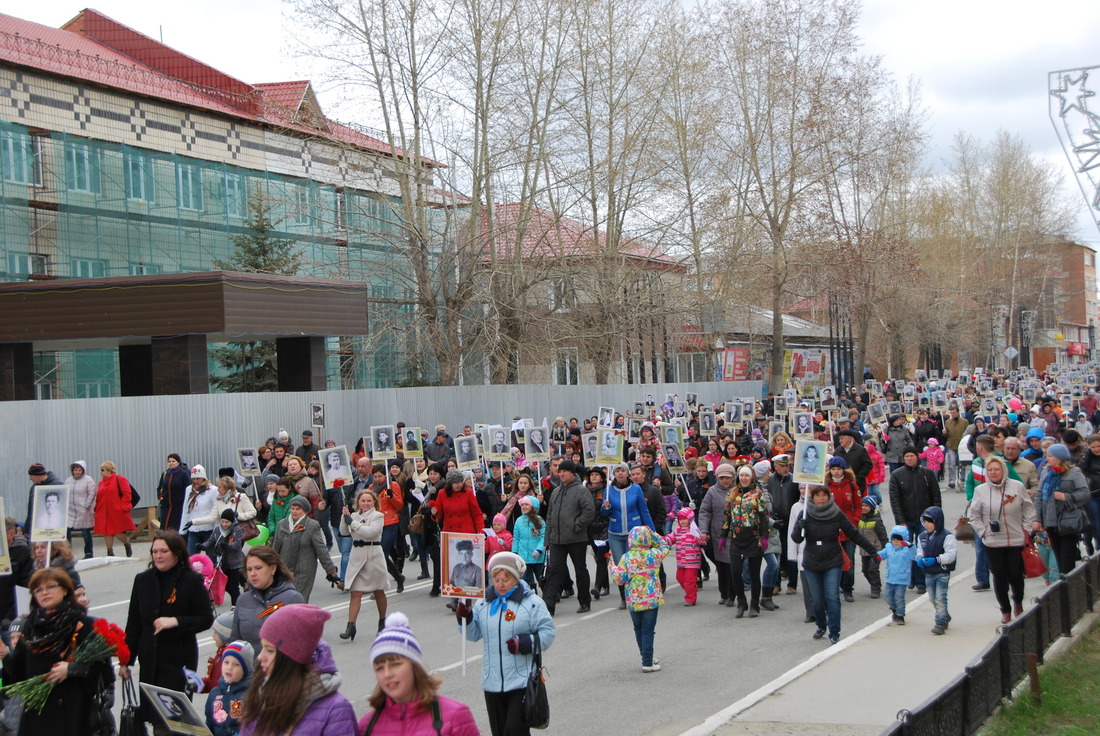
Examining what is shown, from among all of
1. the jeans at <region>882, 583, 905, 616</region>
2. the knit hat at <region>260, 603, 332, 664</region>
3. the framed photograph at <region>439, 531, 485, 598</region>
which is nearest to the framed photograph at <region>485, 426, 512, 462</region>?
the jeans at <region>882, 583, 905, 616</region>

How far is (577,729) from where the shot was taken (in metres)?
8.01

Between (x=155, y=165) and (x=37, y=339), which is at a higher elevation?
(x=155, y=165)

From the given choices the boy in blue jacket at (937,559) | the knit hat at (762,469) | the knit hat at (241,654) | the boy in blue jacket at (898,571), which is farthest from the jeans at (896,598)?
the knit hat at (241,654)

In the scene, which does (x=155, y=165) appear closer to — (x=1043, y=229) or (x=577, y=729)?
(x=577, y=729)

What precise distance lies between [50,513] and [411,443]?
410 inches

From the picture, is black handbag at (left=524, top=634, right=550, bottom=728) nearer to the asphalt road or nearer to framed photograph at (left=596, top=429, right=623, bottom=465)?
the asphalt road

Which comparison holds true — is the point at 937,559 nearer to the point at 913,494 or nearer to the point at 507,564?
the point at 913,494

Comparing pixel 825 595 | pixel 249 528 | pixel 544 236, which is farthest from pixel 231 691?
pixel 544 236

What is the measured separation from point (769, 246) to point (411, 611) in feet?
114

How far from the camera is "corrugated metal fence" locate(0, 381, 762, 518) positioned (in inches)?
765

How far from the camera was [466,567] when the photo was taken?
905cm

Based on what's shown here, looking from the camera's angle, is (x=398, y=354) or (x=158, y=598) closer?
(x=158, y=598)

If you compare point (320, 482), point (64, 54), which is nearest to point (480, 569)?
point (320, 482)

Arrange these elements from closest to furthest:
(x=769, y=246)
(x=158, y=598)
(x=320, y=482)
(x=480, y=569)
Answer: (x=158, y=598) < (x=480, y=569) < (x=320, y=482) < (x=769, y=246)
